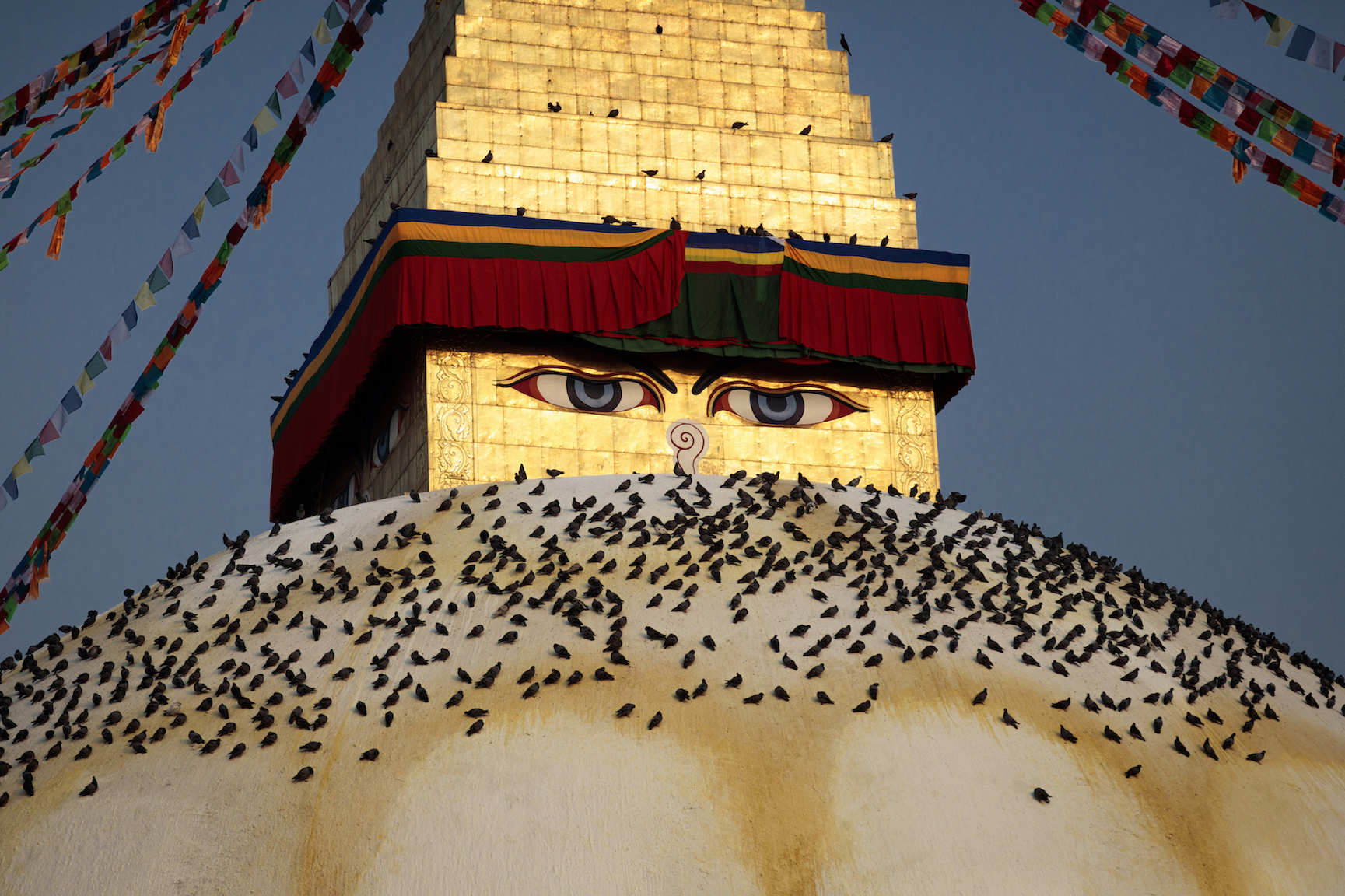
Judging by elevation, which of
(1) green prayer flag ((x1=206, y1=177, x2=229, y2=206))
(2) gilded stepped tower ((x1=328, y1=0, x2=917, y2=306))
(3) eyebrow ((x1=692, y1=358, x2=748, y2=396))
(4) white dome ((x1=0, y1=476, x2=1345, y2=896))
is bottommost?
(4) white dome ((x1=0, y1=476, x2=1345, y2=896))

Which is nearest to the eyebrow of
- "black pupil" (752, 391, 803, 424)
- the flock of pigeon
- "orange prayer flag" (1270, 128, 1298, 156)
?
"black pupil" (752, 391, 803, 424)

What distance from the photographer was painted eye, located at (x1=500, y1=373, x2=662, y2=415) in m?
12.1

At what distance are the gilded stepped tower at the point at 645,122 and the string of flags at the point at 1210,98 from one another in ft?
9.52

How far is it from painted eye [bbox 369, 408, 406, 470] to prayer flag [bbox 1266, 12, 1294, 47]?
6668 mm

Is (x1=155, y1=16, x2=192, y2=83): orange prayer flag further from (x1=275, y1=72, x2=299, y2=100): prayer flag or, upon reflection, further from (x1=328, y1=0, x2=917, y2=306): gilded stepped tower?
(x1=328, y1=0, x2=917, y2=306): gilded stepped tower

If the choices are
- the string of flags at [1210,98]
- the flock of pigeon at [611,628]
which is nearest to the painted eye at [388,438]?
the flock of pigeon at [611,628]

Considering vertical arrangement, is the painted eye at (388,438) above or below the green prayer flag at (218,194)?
below

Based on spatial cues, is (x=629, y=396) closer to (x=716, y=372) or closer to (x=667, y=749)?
(x=716, y=372)

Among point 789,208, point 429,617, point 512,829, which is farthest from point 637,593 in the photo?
point 789,208

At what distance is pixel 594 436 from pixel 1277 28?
5388mm

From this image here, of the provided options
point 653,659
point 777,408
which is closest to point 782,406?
point 777,408

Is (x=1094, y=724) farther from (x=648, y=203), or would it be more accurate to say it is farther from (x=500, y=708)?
(x=648, y=203)

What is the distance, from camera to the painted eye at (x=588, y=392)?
39.8 feet

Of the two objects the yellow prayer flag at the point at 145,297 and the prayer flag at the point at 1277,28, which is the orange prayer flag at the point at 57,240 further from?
the prayer flag at the point at 1277,28
